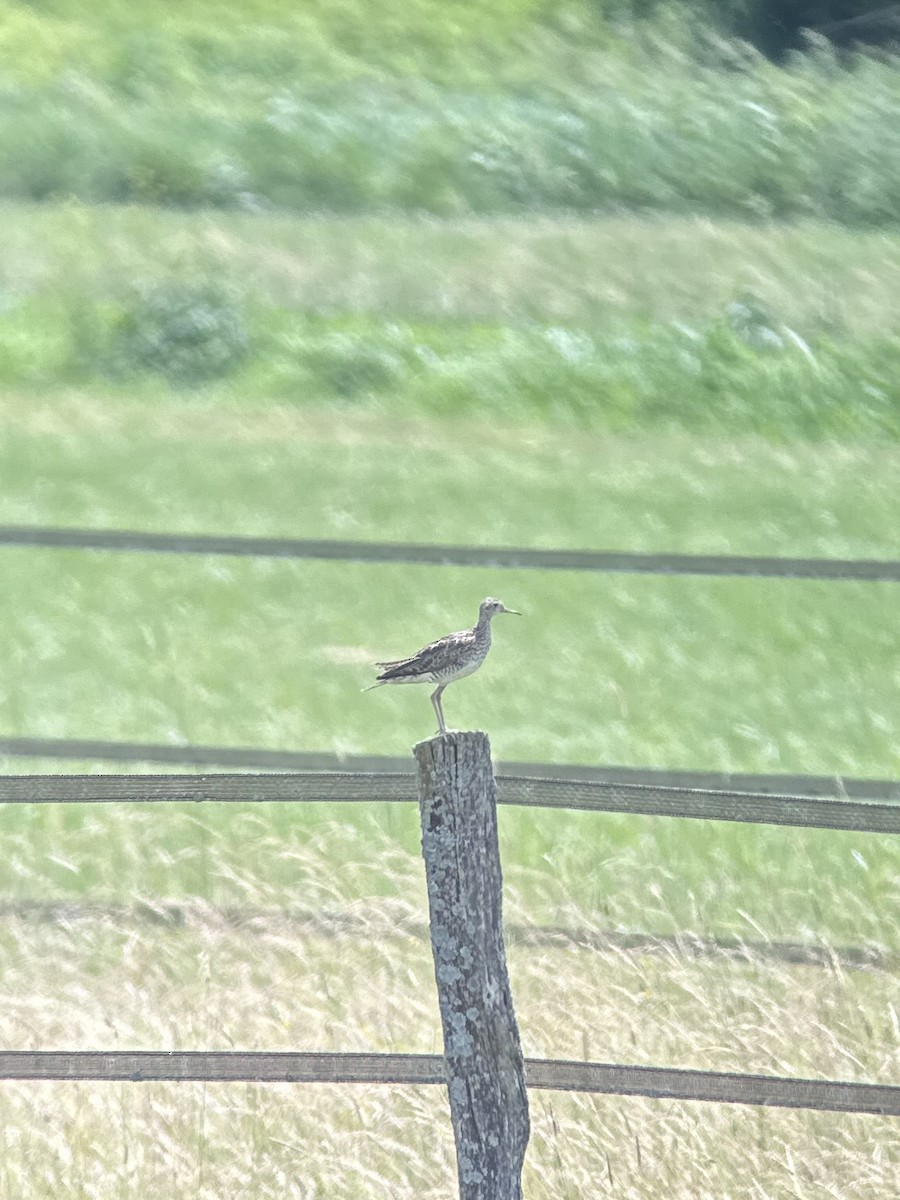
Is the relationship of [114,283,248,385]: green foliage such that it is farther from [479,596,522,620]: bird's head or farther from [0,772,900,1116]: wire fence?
[0,772,900,1116]: wire fence

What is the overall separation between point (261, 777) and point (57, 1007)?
4.72 feet

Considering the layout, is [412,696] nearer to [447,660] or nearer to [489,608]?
[489,608]

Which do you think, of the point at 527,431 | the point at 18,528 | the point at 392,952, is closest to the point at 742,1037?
the point at 392,952

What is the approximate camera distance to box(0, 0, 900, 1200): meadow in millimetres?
4973

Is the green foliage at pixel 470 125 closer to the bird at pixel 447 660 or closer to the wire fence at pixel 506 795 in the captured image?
the bird at pixel 447 660

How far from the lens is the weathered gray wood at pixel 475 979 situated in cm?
375

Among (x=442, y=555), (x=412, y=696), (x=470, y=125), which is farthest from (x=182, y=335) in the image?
(x=442, y=555)

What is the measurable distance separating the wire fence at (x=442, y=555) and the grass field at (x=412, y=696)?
2.50ft

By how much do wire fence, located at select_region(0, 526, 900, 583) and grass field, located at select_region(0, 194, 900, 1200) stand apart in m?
0.76

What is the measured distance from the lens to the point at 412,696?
946 cm

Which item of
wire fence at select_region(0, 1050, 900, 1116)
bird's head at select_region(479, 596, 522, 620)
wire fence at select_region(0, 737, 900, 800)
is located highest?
bird's head at select_region(479, 596, 522, 620)

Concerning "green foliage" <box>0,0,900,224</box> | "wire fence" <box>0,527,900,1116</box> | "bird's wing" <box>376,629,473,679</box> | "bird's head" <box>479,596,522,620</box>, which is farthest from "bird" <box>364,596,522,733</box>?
"green foliage" <box>0,0,900,224</box>

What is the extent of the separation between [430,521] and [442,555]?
17.2 feet

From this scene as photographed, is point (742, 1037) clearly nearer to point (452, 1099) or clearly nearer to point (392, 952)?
point (392, 952)
